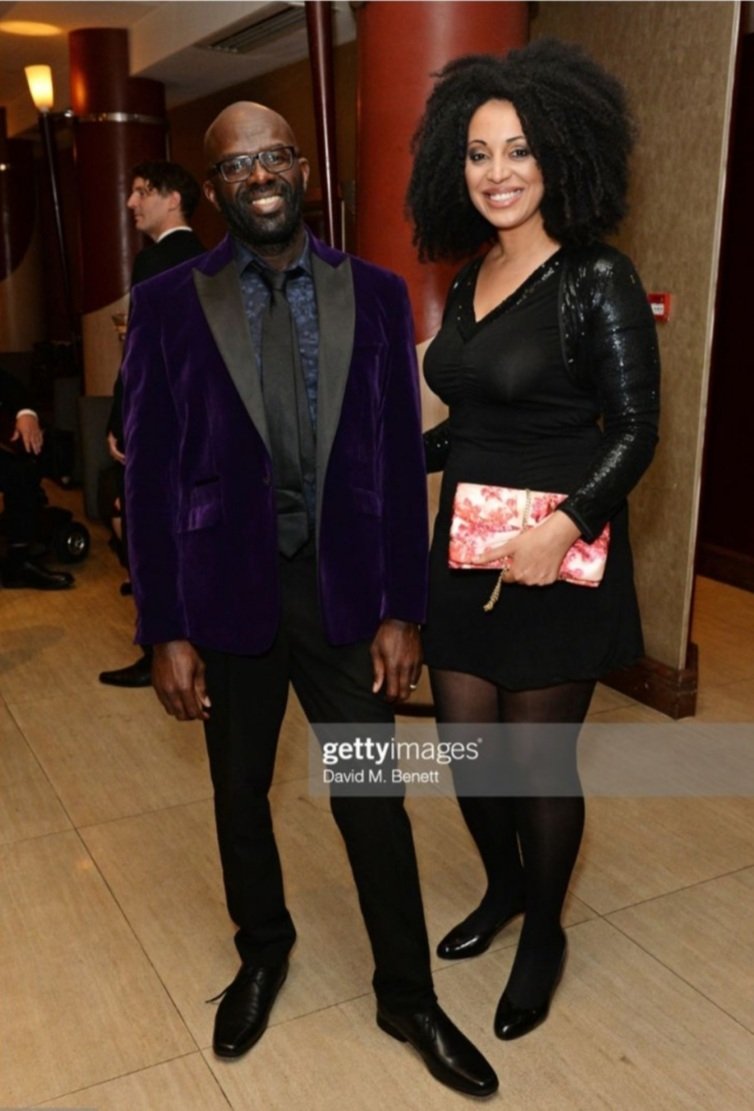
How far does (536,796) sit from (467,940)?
463 mm

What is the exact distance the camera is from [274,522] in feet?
5.37

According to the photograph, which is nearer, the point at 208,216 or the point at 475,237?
the point at 475,237

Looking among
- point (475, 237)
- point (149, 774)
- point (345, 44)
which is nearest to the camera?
point (475, 237)

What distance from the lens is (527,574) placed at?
1731 mm

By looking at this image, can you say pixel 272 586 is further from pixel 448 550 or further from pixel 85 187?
pixel 85 187

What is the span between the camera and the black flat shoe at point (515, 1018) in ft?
6.28

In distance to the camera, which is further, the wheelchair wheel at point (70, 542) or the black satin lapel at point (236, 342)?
the wheelchair wheel at point (70, 542)

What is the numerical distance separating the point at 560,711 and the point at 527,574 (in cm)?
Answer: 27

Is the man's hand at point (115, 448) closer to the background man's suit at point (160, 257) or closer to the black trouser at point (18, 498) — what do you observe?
the background man's suit at point (160, 257)

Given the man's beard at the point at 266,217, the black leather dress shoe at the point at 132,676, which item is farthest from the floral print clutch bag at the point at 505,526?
A: the black leather dress shoe at the point at 132,676

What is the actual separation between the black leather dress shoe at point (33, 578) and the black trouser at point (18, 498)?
13 centimetres

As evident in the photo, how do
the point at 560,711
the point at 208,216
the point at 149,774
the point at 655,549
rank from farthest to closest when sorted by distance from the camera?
the point at 208,216 < the point at 655,549 < the point at 149,774 < the point at 560,711

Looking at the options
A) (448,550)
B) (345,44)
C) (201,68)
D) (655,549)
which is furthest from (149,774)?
(201,68)

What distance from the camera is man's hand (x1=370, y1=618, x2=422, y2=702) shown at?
5.66 feet
